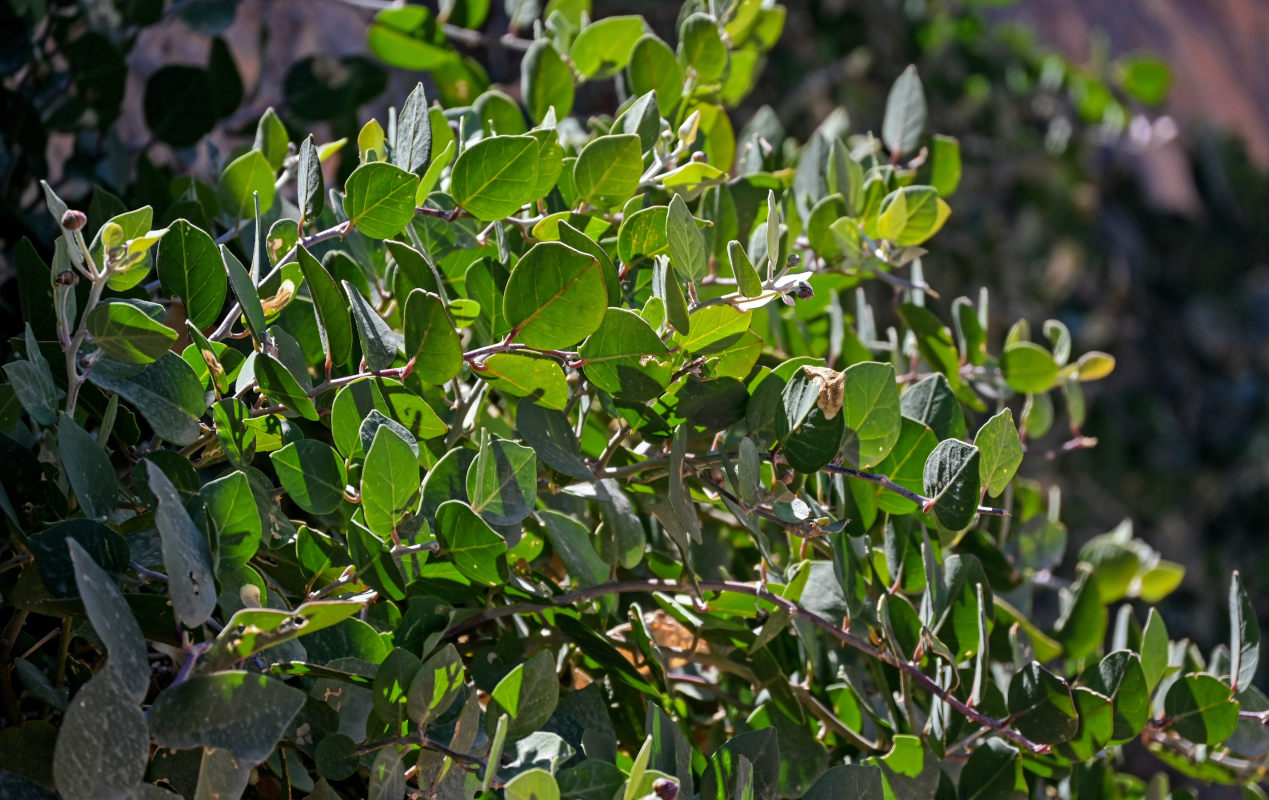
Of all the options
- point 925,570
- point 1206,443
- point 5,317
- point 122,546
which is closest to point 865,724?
point 925,570

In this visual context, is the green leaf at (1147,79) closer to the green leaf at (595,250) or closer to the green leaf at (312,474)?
the green leaf at (595,250)

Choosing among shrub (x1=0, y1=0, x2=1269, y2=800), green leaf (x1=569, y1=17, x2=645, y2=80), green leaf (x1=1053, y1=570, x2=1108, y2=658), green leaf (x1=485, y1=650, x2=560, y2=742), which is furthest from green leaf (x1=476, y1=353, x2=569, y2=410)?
green leaf (x1=1053, y1=570, x2=1108, y2=658)

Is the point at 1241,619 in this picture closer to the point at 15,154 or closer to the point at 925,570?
the point at 925,570

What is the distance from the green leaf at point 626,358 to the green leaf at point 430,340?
54 mm

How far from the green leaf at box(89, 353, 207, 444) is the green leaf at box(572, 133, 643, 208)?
0.20m

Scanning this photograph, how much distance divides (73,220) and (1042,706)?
0.47m

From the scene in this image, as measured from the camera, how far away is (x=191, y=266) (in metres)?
0.46

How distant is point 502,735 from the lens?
365mm

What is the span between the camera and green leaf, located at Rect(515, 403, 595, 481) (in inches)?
17.5

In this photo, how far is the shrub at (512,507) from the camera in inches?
15.2

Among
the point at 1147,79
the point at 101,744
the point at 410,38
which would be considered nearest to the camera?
the point at 101,744

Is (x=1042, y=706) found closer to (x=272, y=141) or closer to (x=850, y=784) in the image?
(x=850, y=784)

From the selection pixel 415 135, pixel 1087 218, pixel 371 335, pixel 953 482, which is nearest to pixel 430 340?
pixel 371 335

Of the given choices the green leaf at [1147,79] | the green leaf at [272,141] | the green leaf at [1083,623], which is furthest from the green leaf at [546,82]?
the green leaf at [1147,79]
